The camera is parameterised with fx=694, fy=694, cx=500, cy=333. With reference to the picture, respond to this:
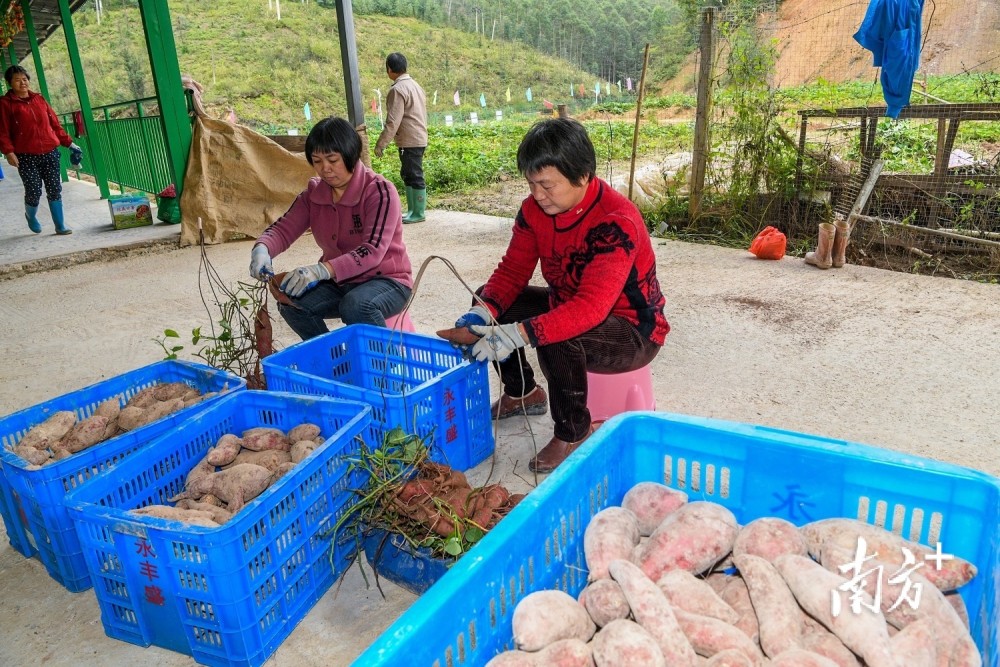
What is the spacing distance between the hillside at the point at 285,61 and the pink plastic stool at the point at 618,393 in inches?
960

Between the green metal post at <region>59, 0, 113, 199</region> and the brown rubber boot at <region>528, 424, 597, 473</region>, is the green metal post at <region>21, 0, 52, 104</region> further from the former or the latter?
the brown rubber boot at <region>528, 424, 597, 473</region>

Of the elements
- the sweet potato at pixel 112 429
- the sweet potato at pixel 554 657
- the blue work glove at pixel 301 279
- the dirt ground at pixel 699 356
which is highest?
the blue work glove at pixel 301 279

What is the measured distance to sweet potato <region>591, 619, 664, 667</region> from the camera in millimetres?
870

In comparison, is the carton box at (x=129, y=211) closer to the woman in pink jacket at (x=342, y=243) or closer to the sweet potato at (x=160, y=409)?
the woman in pink jacket at (x=342, y=243)

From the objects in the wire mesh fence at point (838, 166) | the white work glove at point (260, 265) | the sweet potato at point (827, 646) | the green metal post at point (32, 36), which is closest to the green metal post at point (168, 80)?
the white work glove at point (260, 265)

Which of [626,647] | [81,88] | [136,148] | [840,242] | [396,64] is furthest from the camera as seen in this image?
[81,88]

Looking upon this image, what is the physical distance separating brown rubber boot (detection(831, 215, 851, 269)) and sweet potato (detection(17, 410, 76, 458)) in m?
3.87

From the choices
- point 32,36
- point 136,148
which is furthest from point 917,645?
point 32,36

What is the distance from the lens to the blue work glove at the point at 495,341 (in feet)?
5.95

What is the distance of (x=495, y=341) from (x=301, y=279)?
87 centimetres

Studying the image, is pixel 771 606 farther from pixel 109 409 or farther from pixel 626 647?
pixel 109 409

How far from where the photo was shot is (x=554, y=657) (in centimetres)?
90

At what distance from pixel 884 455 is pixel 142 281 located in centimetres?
456

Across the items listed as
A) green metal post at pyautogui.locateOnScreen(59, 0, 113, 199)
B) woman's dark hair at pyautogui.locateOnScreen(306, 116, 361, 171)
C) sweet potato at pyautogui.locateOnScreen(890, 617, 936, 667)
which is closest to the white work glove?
woman's dark hair at pyautogui.locateOnScreen(306, 116, 361, 171)
